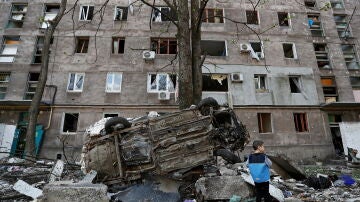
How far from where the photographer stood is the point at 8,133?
53.0 feet

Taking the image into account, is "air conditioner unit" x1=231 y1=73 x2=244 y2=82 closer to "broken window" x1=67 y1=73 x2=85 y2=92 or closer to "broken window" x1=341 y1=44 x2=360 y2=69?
"broken window" x1=341 y1=44 x2=360 y2=69

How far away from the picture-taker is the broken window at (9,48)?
722 inches

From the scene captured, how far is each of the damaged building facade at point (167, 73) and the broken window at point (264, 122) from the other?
0.07 m

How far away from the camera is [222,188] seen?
483cm

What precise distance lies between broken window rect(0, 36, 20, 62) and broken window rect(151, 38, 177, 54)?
414 inches

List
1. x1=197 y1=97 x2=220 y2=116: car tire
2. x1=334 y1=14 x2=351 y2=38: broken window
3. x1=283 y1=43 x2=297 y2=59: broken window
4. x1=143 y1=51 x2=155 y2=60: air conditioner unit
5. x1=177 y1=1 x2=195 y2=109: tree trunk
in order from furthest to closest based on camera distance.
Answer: x1=334 y1=14 x2=351 y2=38: broken window → x1=283 y1=43 x2=297 y2=59: broken window → x1=143 y1=51 x2=155 y2=60: air conditioner unit → x1=177 y1=1 x2=195 y2=109: tree trunk → x1=197 y1=97 x2=220 y2=116: car tire

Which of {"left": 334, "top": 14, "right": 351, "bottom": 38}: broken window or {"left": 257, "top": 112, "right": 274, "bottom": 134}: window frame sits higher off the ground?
{"left": 334, "top": 14, "right": 351, "bottom": 38}: broken window

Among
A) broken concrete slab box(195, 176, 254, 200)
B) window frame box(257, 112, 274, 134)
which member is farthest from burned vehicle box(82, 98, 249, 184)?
window frame box(257, 112, 274, 134)

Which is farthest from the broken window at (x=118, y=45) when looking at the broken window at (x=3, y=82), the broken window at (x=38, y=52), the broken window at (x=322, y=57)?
the broken window at (x=322, y=57)

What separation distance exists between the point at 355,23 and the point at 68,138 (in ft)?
83.9

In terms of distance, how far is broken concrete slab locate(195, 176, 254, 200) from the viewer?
Result: 4.77 m

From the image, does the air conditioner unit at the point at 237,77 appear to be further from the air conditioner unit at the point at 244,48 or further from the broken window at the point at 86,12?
the broken window at the point at 86,12

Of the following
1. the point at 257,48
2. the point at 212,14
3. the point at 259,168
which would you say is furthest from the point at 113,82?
the point at 259,168

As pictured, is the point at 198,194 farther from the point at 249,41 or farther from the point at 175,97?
the point at 249,41
